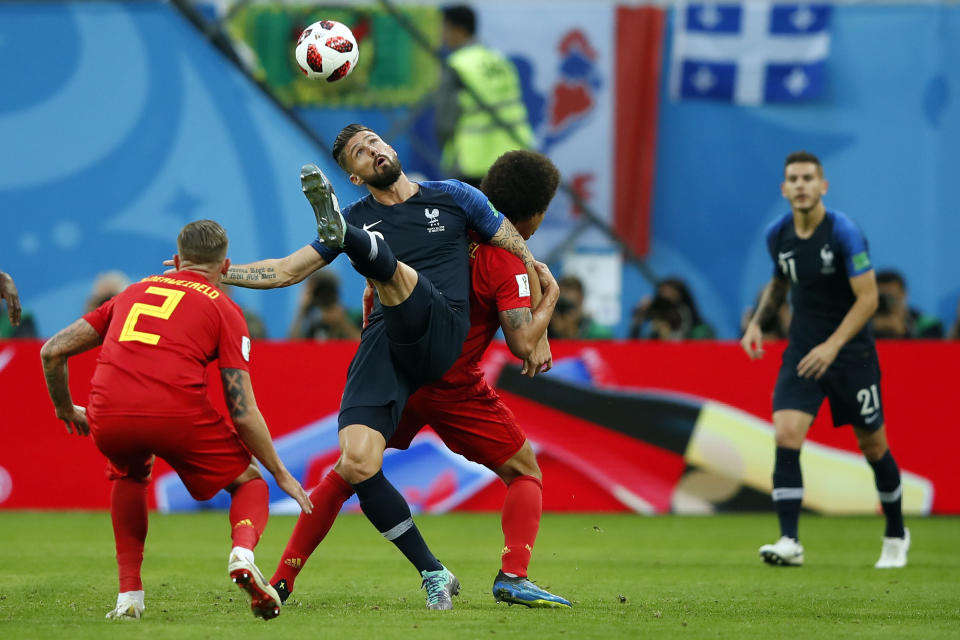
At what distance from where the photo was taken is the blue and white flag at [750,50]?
15.8m

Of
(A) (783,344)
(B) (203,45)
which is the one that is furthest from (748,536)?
(B) (203,45)

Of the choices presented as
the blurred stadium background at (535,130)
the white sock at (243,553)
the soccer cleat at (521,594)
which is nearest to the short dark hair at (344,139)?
the white sock at (243,553)

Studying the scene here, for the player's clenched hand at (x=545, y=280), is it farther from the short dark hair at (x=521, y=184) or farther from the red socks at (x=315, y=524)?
the red socks at (x=315, y=524)

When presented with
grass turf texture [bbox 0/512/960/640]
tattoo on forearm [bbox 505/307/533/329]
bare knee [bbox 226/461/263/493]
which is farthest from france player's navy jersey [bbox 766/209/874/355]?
bare knee [bbox 226/461/263/493]

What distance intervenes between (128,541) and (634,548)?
4.39 metres

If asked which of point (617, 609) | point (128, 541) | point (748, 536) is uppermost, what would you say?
point (128, 541)

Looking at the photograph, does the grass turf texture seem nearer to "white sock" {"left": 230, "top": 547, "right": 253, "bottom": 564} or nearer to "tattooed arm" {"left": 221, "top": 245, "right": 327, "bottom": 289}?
"white sock" {"left": 230, "top": 547, "right": 253, "bottom": 564}

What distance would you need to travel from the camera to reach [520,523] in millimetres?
6547

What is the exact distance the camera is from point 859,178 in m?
16.1

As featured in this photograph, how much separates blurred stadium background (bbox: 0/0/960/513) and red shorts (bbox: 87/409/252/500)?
870cm

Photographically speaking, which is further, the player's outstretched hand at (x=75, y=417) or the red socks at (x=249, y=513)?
the player's outstretched hand at (x=75, y=417)

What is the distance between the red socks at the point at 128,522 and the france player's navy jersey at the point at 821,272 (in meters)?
4.47

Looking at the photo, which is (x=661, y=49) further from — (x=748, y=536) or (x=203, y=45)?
(x=748, y=536)

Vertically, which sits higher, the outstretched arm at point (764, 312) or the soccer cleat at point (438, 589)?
the outstretched arm at point (764, 312)
